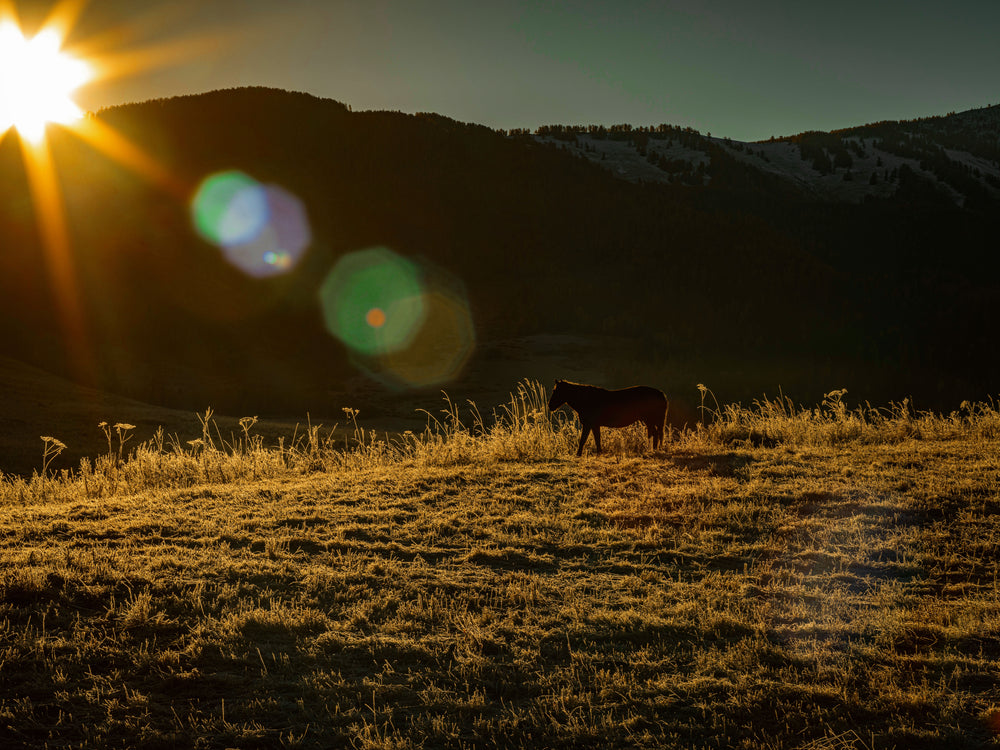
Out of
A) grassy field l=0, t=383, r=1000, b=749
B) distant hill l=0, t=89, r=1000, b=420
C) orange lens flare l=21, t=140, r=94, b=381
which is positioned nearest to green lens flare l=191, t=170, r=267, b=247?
distant hill l=0, t=89, r=1000, b=420

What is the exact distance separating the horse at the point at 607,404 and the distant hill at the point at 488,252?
1002 inches

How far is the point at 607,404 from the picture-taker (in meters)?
10.1

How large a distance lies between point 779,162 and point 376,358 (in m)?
87.8

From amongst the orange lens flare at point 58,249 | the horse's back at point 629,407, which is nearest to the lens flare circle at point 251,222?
the orange lens flare at point 58,249

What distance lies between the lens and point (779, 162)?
109312mm

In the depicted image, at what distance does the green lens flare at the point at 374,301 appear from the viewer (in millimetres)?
47906

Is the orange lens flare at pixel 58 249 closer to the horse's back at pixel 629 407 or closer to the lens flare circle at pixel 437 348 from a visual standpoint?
the lens flare circle at pixel 437 348

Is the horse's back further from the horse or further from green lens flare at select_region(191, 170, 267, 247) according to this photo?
green lens flare at select_region(191, 170, 267, 247)

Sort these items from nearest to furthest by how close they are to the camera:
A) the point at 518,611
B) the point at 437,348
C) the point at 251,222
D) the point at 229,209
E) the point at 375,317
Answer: the point at 518,611 → the point at 437,348 → the point at 375,317 → the point at 251,222 → the point at 229,209

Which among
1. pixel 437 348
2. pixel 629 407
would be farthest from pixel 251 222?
pixel 629 407

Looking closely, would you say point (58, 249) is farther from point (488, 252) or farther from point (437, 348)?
point (488, 252)

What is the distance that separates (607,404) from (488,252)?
59.4 meters

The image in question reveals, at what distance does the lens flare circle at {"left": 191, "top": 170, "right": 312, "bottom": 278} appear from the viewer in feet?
180

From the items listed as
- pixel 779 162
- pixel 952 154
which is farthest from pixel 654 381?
pixel 952 154
